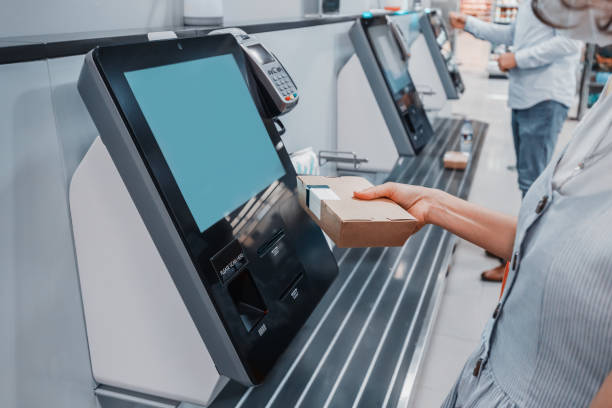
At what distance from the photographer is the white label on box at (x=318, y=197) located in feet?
3.99

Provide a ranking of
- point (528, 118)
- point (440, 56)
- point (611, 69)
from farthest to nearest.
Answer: point (611, 69)
point (440, 56)
point (528, 118)

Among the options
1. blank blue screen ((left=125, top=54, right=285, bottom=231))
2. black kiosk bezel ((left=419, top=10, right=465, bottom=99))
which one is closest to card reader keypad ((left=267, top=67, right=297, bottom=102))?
blank blue screen ((left=125, top=54, right=285, bottom=231))

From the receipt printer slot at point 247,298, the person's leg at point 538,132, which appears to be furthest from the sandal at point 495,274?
the receipt printer slot at point 247,298

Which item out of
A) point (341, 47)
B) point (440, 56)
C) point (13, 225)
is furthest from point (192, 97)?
point (440, 56)

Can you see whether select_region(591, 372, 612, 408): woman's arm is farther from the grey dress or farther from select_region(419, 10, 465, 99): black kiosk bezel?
select_region(419, 10, 465, 99): black kiosk bezel

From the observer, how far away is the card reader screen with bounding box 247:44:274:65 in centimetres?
134

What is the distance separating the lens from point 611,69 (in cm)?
785

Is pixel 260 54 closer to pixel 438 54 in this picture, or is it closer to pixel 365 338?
pixel 365 338

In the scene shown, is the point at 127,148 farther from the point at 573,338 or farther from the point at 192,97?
the point at 573,338

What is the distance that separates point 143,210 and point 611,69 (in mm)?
8553

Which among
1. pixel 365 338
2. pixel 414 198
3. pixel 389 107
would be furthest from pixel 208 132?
pixel 389 107

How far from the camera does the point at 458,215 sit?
1341mm

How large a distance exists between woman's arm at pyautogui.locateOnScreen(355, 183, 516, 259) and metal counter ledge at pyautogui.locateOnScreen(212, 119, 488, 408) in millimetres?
343

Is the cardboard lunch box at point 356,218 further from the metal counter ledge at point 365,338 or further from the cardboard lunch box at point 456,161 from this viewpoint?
the cardboard lunch box at point 456,161
